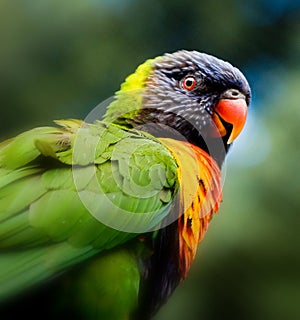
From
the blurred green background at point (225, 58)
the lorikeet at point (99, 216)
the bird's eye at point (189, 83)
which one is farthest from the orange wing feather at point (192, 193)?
the blurred green background at point (225, 58)

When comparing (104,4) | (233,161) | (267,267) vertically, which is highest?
(104,4)

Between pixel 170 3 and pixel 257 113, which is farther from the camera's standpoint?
pixel 170 3

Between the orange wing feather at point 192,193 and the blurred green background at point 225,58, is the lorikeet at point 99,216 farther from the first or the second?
the blurred green background at point 225,58

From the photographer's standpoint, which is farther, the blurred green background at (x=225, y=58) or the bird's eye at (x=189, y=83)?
the blurred green background at (x=225, y=58)

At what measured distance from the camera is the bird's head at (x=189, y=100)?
1.10 meters

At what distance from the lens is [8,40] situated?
1617 millimetres

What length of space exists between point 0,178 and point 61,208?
0.12 metres

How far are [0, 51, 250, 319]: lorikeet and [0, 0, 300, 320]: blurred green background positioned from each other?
0.52 metres

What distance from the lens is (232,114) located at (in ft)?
3.60

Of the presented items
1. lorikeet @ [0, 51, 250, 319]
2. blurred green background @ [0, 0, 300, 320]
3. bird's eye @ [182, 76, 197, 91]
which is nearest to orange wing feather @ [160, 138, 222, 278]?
lorikeet @ [0, 51, 250, 319]

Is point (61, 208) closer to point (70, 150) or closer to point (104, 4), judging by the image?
point (70, 150)

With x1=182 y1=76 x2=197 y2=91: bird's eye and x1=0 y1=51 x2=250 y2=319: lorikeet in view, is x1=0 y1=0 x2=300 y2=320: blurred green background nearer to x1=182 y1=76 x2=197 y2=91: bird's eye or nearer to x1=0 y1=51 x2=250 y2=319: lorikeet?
x1=182 y1=76 x2=197 y2=91: bird's eye

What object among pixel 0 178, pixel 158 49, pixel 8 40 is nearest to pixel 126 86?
pixel 158 49

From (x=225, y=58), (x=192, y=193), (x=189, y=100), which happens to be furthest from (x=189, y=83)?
(x=225, y=58)
